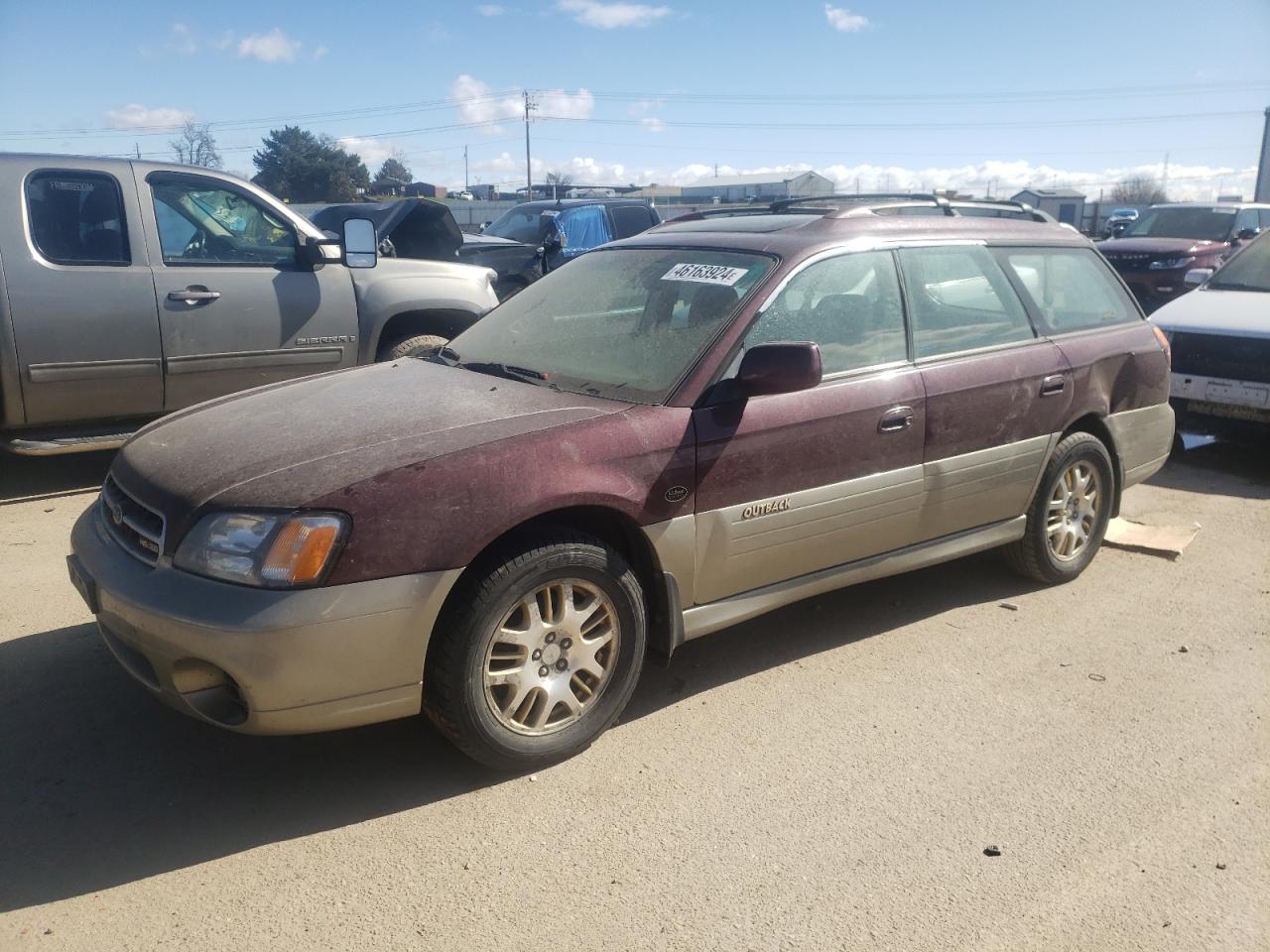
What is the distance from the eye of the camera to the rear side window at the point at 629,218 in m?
14.4

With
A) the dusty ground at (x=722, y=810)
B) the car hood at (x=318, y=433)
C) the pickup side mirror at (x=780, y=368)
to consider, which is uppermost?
the pickup side mirror at (x=780, y=368)

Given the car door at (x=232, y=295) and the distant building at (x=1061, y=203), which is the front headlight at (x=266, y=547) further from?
the distant building at (x=1061, y=203)

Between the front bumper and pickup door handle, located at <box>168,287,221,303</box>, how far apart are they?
3447 millimetres

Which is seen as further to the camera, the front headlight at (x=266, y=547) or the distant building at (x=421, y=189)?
the distant building at (x=421, y=189)

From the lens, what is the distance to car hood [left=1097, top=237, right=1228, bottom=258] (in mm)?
15094

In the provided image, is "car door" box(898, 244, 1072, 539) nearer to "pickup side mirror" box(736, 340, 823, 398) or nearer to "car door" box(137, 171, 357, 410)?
"pickup side mirror" box(736, 340, 823, 398)

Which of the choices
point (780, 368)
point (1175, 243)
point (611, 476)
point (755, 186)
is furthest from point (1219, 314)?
point (755, 186)

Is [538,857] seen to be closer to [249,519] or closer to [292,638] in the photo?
[292,638]

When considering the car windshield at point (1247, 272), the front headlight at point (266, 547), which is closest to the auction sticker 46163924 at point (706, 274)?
the front headlight at point (266, 547)

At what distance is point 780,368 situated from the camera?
11.3ft

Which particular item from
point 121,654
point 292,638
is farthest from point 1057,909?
point 121,654

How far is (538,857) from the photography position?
286 cm

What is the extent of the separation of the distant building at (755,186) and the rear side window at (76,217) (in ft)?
146

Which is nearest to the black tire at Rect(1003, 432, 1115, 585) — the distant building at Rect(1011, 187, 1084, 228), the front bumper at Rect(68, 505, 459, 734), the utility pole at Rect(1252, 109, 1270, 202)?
the front bumper at Rect(68, 505, 459, 734)
